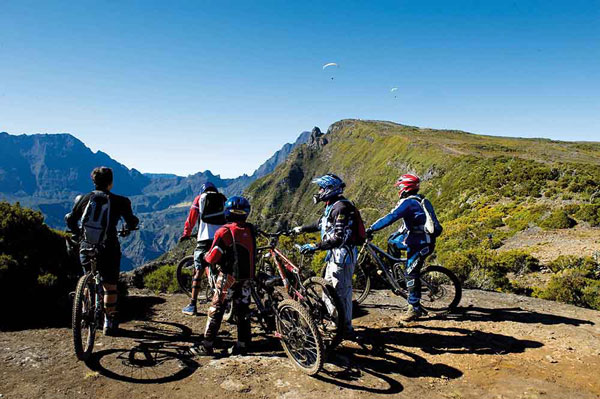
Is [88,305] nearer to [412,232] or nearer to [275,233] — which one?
[275,233]

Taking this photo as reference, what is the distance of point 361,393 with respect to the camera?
15.8ft

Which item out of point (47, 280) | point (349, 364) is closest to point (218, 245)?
point (349, 364)

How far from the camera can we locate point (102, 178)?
6043 mm

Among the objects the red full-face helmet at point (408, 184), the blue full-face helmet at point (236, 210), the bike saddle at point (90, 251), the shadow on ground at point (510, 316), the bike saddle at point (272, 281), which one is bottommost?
the shadow on ground at point (510, 316)

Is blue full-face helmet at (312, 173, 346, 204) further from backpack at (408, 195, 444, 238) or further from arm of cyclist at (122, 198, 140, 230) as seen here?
arm of cyclist at (122, 198, 140, 230)

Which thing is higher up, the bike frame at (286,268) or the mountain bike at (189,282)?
the bike frame at (286,268)

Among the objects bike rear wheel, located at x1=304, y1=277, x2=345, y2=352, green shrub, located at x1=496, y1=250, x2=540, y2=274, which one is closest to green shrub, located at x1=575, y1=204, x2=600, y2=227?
green shrub, located at x1=496, y1=250, x2=540, y2=274

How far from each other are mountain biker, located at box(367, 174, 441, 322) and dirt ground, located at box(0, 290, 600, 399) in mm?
596

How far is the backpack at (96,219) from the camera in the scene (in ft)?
19.1

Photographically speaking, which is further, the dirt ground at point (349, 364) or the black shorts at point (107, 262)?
the black shorts at point (107, 262)

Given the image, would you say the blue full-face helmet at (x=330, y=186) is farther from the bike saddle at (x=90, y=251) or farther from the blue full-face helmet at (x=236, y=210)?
the bike saddle at (x=90, y=251)

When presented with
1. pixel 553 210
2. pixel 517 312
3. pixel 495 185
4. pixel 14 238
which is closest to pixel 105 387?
pixel 14 238

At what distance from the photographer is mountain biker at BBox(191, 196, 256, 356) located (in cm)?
545

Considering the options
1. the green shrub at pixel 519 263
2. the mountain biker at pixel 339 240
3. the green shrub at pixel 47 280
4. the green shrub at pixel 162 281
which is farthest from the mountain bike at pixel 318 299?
the green shrub at pixel 519 263
